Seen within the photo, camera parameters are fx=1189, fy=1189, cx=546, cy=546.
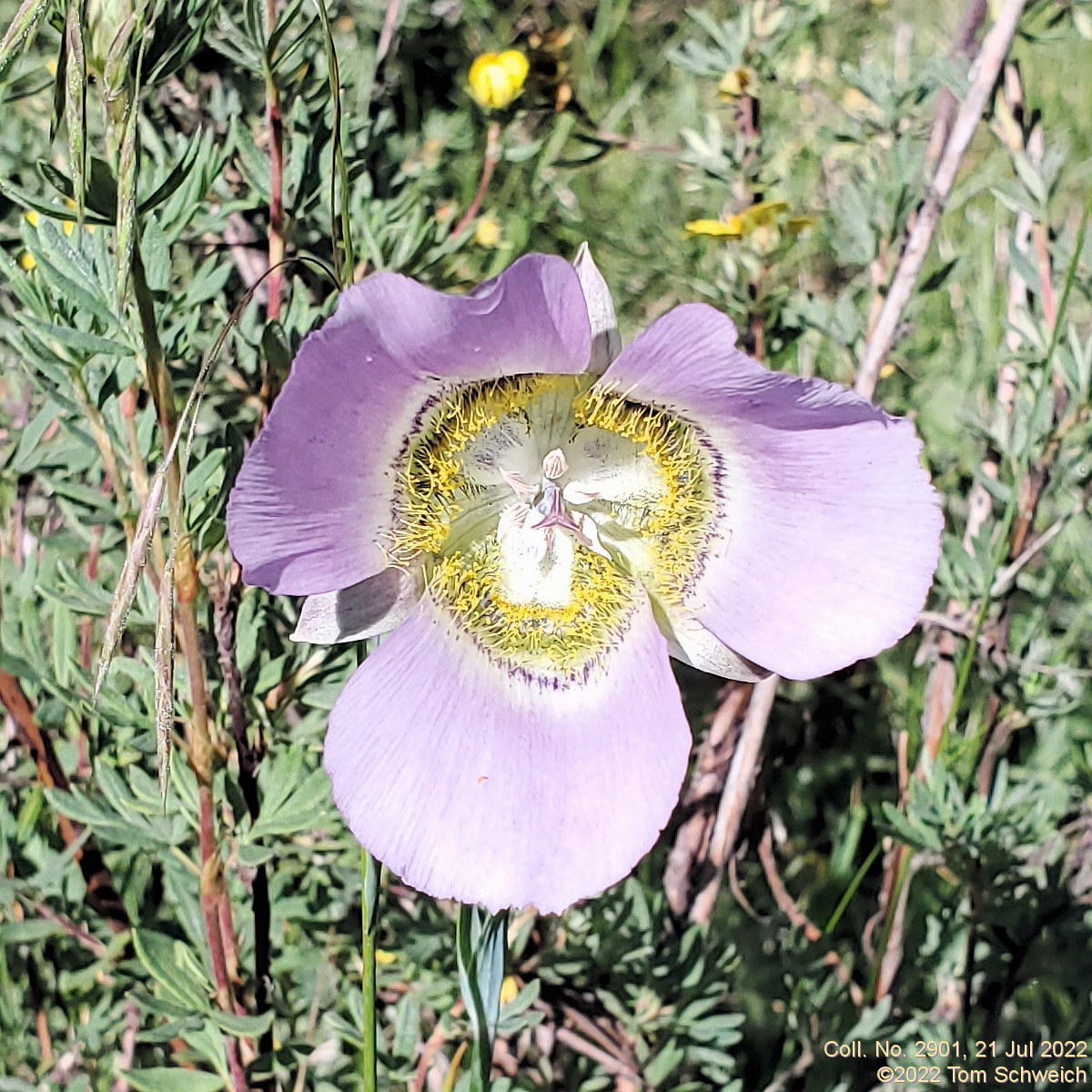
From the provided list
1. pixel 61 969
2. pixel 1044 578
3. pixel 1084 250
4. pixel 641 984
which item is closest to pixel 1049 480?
pixel 1044 578

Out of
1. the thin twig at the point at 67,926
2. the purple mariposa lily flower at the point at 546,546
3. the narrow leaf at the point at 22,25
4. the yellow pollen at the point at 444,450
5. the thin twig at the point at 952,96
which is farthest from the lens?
the thin twig at the point at 952,96

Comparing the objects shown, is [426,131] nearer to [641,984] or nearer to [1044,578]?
[1044,578]

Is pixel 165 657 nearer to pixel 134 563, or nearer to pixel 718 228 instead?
pixel 134 563

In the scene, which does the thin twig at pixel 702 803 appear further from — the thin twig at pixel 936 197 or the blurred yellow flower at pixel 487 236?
the blurred yellow flower at pixel 487 236

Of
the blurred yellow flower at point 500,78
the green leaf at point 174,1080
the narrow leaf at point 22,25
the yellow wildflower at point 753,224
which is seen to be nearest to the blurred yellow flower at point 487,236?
the blurred yellow flower at point 500,78

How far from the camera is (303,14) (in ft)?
4.25

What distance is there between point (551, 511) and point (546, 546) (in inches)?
3.0

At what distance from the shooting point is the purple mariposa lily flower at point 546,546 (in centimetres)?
86

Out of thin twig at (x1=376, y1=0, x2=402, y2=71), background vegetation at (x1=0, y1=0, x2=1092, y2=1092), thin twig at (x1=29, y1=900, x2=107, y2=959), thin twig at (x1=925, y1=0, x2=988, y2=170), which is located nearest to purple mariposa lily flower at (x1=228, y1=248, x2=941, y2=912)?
Answer: background vegetation at (x1=0, y1=0, x2=1092, y2=1092)

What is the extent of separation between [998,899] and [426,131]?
4.17 feet

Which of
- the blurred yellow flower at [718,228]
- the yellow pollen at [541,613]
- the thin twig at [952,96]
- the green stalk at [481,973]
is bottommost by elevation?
the green stalk at [481,973]

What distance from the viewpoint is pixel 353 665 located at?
3.58 feet

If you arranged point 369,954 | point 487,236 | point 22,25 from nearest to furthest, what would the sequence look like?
point 22,25 < point 369,954 < point 487,236

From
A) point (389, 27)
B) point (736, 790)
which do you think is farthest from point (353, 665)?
point (389, 27)
